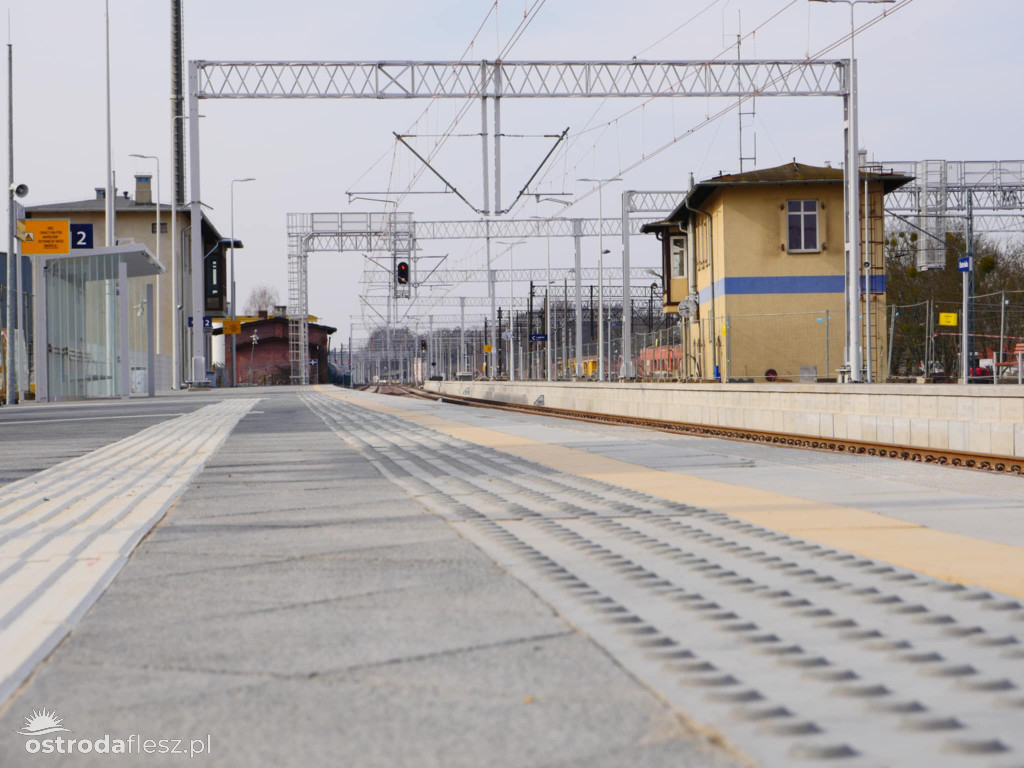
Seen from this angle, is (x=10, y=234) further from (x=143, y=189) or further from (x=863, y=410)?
(x=143, y=189)

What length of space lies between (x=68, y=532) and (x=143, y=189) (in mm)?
83354

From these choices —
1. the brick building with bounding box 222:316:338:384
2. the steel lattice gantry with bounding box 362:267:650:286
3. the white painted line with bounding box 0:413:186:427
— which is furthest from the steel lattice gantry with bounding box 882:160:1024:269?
the brick building with bounding box 222:316:338:384

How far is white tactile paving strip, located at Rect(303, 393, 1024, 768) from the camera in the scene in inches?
106

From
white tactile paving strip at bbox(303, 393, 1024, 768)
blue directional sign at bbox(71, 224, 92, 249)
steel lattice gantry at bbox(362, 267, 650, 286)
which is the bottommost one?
white tactile paving strip at bbox(303, 393, 1024, 768)

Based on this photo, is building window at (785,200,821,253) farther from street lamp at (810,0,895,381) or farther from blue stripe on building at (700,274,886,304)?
street lamp at (810,0,895,381)

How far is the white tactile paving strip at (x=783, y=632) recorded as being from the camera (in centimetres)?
270

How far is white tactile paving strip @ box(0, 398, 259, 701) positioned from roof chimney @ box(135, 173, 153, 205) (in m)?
75.7

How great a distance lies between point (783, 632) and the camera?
379 cm

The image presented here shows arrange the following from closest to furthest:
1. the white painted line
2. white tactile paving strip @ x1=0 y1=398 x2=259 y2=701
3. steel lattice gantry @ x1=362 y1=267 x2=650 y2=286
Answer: white tactile paving strip @ x1=0 y1=398 x2=259 y2=701, the white painted line, steel lattice gantry @ x1=362 y1=267 x2=650 y2=286

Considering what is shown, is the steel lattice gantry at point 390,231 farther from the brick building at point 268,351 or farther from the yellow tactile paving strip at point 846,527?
the yellow tactile paving strip at point 846,527

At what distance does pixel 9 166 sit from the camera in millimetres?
36375

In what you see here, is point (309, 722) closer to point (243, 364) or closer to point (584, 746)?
point (584, 746)

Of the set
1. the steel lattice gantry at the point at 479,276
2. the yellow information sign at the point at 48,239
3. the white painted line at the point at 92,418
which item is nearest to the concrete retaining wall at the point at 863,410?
the white painted line at the point at 92,418

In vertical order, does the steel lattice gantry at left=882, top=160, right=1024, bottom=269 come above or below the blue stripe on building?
above
